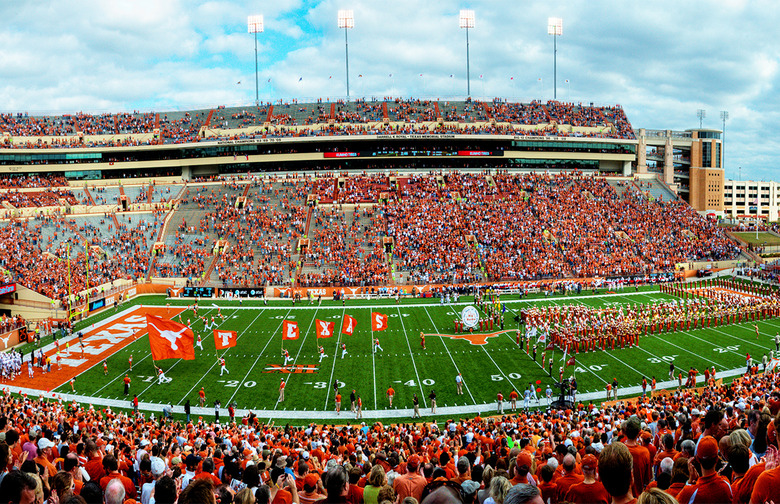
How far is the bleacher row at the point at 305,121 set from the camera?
61406 mm

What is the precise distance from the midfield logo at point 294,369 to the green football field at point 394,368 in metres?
0.05

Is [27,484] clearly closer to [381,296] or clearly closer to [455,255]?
[381,296]

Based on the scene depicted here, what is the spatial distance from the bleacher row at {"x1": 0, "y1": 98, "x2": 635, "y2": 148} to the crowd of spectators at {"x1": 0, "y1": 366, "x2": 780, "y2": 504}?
51096 mm

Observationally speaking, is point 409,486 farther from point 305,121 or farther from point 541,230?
point 305,121

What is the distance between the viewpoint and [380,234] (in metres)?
48.0

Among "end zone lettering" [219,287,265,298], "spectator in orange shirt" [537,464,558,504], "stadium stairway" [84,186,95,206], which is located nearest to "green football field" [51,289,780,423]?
"end zone lettering" [219,287,265,298]

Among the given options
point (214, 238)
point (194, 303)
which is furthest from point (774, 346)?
point (214, 238)

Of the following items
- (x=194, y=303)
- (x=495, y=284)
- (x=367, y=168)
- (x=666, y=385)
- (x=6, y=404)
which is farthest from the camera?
(x=367, y=168)

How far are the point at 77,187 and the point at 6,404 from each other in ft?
157

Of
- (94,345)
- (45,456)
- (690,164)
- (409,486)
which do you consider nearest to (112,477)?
(45,456)

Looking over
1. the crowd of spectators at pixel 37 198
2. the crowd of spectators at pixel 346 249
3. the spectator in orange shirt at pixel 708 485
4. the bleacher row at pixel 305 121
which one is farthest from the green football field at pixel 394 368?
the bleacher row at pixel 305 121

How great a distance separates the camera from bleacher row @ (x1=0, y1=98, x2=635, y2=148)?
201ft

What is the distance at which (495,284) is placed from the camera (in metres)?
40.2

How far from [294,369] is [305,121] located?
4650 cm
